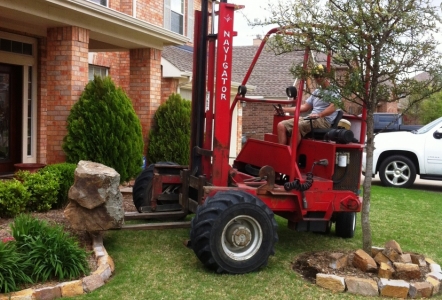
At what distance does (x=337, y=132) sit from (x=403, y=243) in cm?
208

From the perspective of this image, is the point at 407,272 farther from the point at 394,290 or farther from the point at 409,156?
the point at 409,156

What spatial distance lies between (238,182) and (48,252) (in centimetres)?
245

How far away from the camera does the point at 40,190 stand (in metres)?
7.77

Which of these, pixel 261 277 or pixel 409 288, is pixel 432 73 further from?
pixel 261 277

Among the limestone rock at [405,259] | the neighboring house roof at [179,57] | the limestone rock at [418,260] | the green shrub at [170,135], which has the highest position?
the neighboring house roof at [179,57]

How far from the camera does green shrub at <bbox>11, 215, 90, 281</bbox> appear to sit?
4.85 m

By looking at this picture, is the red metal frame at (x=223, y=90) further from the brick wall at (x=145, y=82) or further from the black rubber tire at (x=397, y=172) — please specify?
the black rubber tire at (x=397, y=172)

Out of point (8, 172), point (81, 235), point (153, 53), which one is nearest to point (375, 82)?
point (81, 235)

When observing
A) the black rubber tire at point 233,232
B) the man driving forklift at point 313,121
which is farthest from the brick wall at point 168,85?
the black rubber tire at point 233,232

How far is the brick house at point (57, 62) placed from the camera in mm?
9461

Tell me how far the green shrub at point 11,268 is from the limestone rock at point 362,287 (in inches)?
116

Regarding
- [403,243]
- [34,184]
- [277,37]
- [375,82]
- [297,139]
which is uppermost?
[277,37]

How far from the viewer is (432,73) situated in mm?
5629

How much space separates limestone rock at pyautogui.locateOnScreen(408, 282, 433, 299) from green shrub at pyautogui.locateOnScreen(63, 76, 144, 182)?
596cm
